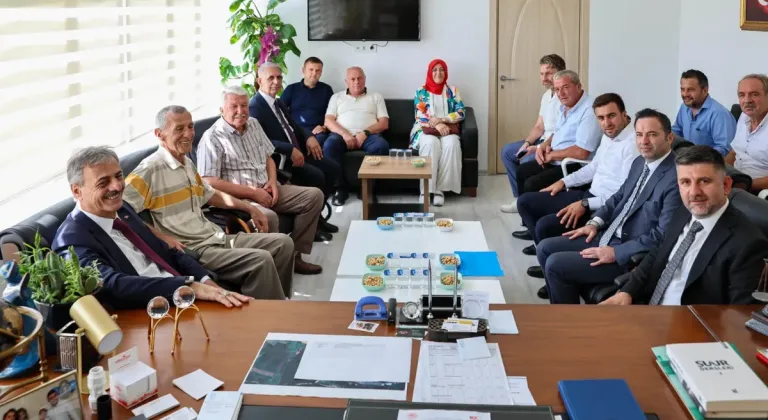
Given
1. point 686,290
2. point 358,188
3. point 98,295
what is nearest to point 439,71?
point 358,188

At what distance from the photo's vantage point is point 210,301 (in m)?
2.66

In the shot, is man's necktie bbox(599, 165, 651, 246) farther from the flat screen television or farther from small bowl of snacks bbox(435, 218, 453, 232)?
the flat screen television

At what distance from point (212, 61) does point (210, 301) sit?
5.58 m

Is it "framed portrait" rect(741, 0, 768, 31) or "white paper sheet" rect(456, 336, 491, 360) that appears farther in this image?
"framed portrait" rect(741, 0, 768, 31)

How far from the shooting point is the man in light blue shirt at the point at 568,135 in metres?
5.49

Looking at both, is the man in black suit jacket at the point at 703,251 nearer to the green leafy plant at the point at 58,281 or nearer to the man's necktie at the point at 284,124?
the green leafy plant at the point at 58,281

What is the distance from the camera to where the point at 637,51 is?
798 cm

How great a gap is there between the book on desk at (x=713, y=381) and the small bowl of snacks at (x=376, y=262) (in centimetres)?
185

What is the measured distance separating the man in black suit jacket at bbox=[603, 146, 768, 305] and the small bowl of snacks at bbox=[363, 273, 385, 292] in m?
1.06

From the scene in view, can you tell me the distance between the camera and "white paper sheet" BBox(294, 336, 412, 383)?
210cm

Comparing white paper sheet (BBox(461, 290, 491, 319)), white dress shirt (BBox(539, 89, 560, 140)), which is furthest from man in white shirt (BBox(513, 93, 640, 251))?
white paper sheet (BBox(461, 290, 491, 319))

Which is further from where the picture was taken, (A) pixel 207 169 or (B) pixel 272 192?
(B) pixel 272 192

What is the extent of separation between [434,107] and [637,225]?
382 centimetres

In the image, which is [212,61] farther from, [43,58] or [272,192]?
[43,58]
